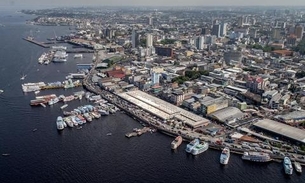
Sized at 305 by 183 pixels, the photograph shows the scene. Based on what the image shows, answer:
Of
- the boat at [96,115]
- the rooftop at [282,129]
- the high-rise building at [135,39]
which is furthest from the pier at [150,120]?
the high-rise building at [135,39]

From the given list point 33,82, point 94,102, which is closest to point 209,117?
point 94,102

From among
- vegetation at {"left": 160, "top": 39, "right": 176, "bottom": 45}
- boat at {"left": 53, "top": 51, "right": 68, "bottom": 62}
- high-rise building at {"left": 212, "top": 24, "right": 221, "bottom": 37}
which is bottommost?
boat at {"left": 53, "top": 51, "right": 68, "bottom": 62}

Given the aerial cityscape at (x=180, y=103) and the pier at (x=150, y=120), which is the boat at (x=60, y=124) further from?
the pier at (x=150, y=120)

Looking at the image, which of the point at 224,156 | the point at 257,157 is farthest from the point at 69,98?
the point at 257,157

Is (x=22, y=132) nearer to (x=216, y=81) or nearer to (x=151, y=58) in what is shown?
(x=216, y=81)

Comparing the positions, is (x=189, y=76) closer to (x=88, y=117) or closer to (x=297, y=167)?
(x=88, y=117)

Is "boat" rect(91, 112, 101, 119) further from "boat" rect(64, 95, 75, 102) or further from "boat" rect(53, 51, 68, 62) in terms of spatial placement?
"boat" rect(53, 51, 68, 62)

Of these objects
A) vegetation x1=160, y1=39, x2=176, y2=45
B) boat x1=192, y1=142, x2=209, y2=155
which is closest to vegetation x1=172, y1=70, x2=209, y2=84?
boat x1=192, y1=142, x2=209, y2=155
